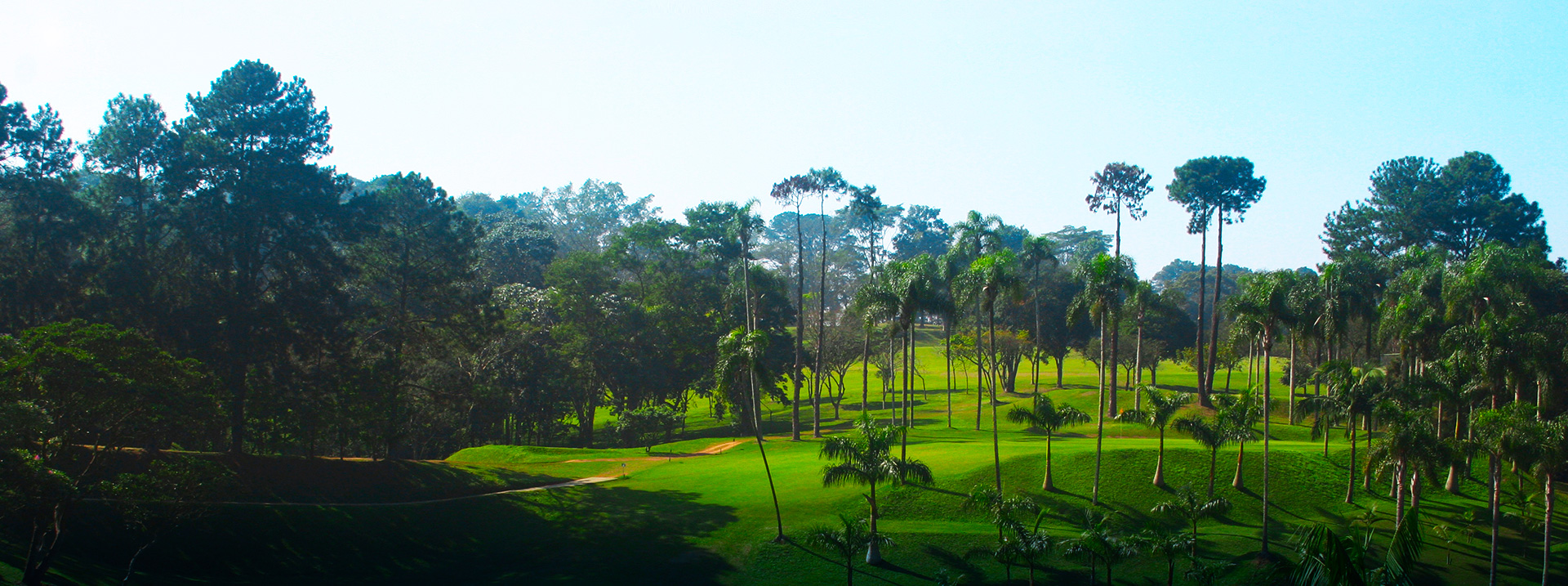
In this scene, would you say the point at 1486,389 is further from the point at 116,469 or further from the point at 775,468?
the point at 116,469

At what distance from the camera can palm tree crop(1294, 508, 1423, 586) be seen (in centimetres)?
1155

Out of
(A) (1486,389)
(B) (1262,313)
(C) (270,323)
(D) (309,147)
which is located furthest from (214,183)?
(A) (1486,389)

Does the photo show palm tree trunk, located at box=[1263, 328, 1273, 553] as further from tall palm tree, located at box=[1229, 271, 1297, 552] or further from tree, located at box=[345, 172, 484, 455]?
tree, located at box=[345, 172, 484, 455]

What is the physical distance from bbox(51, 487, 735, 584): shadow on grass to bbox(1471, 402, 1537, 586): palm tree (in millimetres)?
24772

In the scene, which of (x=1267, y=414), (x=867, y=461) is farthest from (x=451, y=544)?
(x=1267, y=414)

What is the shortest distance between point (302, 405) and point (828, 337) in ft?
141

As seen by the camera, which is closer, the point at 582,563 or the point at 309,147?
the point at 582,563

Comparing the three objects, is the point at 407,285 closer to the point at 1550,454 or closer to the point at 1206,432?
the point at 1206,432

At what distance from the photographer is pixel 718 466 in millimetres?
44656

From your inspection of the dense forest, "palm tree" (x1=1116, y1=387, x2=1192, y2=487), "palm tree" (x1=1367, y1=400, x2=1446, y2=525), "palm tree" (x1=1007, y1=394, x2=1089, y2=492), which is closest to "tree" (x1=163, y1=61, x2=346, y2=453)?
the dense forest

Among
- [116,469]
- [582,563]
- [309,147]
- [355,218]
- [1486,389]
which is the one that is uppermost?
[309,147]

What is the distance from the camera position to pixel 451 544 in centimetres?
3359

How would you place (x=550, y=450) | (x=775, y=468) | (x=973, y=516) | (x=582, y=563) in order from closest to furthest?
(x=582, y=563) < (x=973, y=516) < (x=775, y=468) < (x=550, y=450)

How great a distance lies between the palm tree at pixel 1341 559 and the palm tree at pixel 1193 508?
16516mm
